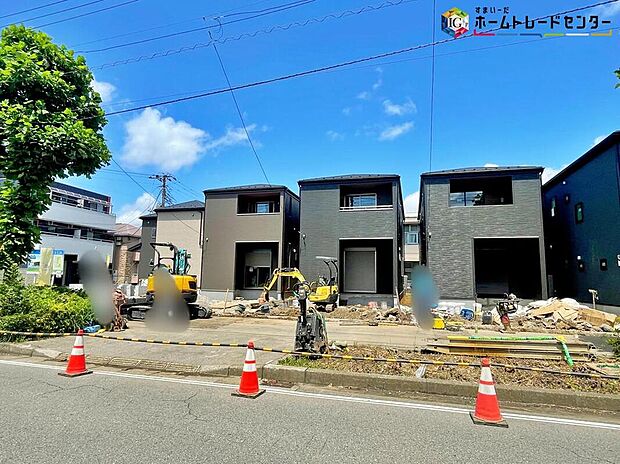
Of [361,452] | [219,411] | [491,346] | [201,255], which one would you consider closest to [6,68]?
[219,411]

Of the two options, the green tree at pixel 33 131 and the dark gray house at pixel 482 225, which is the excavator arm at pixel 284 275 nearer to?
the dark gray house at pixel 482 225

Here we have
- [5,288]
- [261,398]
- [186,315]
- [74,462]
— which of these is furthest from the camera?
[186,315]

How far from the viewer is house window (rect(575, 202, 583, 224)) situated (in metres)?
19.0

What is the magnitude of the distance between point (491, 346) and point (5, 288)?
489 inches

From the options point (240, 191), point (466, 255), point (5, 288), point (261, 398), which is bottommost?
point (261, 398)

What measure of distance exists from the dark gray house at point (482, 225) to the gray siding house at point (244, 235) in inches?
350

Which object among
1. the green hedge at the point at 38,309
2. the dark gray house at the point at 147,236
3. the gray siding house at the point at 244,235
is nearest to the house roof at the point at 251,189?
the gray siding house at the point at 244,235

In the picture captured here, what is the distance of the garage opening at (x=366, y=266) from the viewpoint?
23.3 metres

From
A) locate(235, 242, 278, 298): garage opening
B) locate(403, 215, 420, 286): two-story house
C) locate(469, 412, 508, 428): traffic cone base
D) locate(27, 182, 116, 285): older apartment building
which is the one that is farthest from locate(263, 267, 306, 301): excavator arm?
locate(403, 215, 420, 286): two-story house

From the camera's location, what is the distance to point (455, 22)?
8305 millimetres

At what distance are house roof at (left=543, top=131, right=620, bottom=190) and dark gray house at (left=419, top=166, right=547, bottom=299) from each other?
1869 millimetres

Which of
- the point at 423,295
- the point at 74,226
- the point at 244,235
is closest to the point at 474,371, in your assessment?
the point at 423,295

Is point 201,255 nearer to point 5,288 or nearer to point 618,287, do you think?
point 5,288

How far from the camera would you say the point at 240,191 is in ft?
80.4
